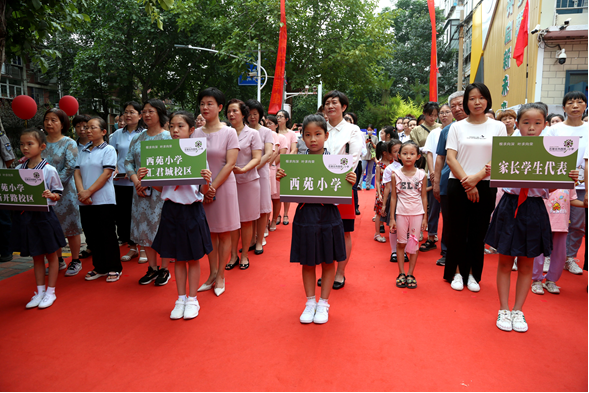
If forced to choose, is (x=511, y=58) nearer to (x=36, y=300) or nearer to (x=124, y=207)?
(x=124, y=207)

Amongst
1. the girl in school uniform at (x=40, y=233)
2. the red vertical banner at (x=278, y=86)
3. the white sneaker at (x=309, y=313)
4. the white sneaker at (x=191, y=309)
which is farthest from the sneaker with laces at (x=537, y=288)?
the red vertical banner at (x=278, y=86)

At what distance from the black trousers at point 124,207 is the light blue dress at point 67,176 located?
585 millimetres

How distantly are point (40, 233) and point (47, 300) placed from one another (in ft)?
1.97

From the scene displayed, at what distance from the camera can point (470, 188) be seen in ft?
11.8

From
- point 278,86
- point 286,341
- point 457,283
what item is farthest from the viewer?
point 278,86

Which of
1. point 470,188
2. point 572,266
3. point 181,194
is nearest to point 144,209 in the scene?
point 181,194

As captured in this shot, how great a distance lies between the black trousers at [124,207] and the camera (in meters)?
4.95

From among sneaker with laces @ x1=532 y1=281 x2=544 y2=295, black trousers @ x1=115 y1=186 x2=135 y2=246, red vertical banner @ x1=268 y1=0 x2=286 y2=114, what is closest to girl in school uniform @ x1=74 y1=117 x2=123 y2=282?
black trousers @ x1=115 y1=186 x2=135 y2=246

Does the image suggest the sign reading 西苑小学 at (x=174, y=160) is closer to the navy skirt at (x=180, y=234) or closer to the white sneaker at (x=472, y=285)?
the navy skirt at (x=180, y=234)

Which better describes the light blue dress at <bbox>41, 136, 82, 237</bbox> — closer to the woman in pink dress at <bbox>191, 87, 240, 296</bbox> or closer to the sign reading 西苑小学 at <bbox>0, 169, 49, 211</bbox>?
the sign reading 西苑小学 at <bbox>0, 169, 49, 211</bbox>

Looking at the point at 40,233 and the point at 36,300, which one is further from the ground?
→ the point at 40,233

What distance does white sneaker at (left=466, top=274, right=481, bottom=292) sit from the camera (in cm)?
387

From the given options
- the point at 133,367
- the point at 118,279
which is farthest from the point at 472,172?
the point at 118,279

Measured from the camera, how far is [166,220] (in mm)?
3324
